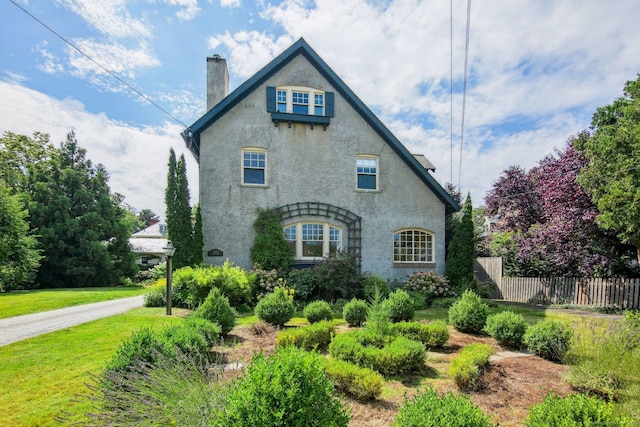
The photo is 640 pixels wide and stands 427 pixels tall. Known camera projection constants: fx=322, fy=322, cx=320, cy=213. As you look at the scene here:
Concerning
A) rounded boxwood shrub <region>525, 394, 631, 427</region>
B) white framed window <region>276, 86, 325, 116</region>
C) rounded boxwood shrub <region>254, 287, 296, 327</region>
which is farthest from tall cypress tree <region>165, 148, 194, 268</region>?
rounded boxwood shrub <region>525, 394, 631, 427</region>

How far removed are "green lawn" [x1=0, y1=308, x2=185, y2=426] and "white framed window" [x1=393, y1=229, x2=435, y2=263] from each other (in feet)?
32.5

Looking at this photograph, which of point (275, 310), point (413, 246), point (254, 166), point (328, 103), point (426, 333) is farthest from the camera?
point (413, 246)

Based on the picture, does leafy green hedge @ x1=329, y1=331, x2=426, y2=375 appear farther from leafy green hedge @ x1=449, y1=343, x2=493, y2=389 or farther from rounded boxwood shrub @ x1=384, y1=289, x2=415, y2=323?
rounded boxwood shrub @ x1=384, y1=289, x2=415, y2=323

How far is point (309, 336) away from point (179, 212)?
29.0ft

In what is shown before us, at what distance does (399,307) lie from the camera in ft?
26.0

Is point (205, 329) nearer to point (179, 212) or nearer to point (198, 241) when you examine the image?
point (198, 241)

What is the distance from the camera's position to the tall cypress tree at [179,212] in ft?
39.9

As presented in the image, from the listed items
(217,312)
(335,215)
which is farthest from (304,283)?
(217,312)

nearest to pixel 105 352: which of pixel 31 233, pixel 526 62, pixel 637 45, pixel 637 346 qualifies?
pixel 637 346

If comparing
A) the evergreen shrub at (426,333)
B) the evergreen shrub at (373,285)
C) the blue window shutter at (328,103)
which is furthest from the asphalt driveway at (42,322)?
the blue window shutter at (328,103)

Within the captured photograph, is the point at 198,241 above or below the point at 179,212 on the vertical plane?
below

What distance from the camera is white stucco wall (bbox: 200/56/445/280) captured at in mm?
12992

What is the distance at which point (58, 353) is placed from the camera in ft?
18.8

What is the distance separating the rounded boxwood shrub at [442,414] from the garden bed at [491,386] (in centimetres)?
107
